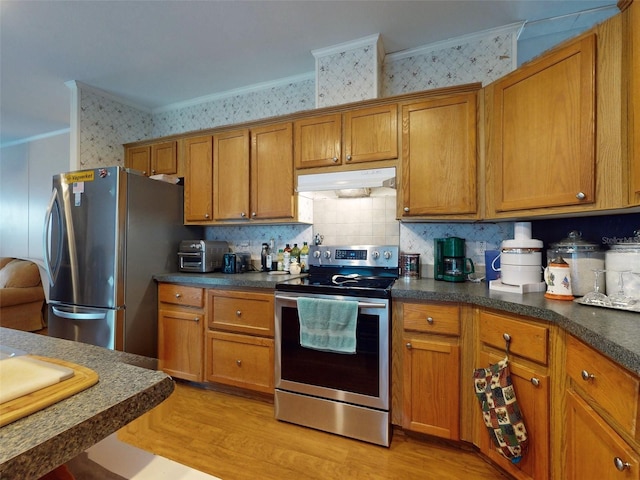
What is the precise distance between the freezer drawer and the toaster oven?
59 centimetres

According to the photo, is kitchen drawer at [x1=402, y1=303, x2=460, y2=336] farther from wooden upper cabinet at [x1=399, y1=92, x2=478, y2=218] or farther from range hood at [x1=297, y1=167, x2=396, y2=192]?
range hood at [x1=297, y1=167, x2=396, y2=192]

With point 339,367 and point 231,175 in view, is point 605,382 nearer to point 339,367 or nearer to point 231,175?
point 339,367

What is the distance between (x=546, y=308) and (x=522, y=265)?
1.36 ft

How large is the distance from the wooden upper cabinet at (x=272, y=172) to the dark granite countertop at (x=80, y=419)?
5.80 feet

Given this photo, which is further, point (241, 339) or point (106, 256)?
point (106, 256)

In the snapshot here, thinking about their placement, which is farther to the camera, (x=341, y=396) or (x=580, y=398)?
(x=341, y=396)

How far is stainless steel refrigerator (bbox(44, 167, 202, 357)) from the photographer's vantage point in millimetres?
2184

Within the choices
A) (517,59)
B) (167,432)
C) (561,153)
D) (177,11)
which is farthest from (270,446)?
(517,59)

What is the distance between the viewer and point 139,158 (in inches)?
113

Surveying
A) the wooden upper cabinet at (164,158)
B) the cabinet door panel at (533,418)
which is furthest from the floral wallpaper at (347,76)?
the cabinet door panel at (533,418)

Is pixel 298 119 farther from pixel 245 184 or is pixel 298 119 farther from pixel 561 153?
pixel 561 153

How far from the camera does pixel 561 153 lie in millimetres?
1416

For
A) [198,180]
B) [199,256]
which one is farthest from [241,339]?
[198,180]

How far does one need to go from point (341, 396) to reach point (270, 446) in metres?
0.47
